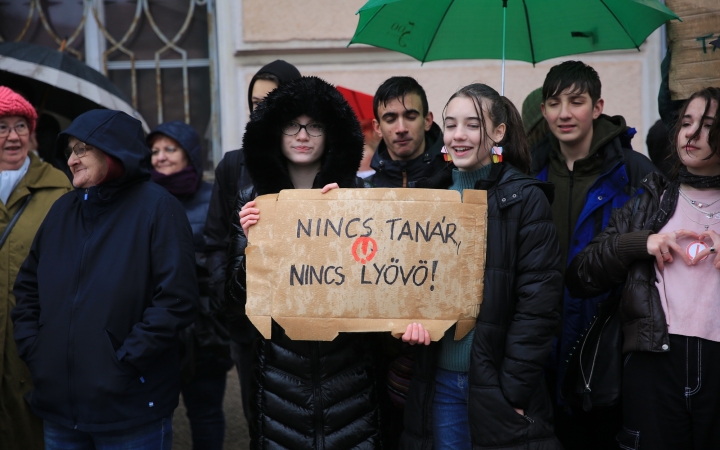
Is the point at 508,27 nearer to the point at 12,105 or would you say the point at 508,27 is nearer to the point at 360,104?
the point at 360,104

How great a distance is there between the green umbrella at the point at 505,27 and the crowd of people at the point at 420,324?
0.32 metres

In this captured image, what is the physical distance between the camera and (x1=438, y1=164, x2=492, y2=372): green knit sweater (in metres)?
2.52

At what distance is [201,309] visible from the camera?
3.63m

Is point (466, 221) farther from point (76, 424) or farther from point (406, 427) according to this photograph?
point (76, 424)

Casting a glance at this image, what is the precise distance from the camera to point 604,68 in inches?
224

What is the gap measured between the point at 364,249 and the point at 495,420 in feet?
2.36

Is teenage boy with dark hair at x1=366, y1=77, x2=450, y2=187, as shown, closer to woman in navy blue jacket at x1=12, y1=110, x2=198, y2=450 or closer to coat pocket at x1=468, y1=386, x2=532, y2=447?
woman in navy blue jacket at x1=12, y1=110, x2=198, y2=450

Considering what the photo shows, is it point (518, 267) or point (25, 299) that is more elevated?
point (518, 267)

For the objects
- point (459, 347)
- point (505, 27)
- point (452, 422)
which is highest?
point (505, 27)

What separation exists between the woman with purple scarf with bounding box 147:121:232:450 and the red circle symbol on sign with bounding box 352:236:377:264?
4.51 feet

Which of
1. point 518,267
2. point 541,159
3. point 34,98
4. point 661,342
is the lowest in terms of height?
point 661,342

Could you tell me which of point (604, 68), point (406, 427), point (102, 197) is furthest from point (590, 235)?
point (604, 68)

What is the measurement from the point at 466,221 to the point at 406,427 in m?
0.78

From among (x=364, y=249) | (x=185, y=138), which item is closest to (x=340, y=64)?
(x=185, y=138)
